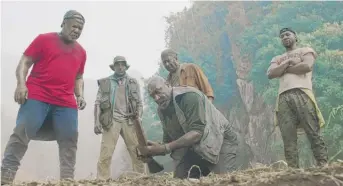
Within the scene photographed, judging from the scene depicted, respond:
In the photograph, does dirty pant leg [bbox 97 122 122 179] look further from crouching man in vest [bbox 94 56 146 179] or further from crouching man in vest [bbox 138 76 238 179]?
crouching man in vest [bbox 138 76 238 179]

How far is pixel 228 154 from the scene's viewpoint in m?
3.65

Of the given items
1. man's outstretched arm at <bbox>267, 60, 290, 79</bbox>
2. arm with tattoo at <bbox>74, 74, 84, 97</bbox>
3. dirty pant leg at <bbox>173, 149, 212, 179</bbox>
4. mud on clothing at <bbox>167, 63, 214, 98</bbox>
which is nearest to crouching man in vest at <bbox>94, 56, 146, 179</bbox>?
mud on clothing at <bbox>167, 63, 214, 98</bbox>

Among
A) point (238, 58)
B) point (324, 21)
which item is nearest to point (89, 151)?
point (238, 58)

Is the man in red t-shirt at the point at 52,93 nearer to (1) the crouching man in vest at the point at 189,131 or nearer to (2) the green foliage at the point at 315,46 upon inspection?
(1) the crouching man in vest at the point at 189,131

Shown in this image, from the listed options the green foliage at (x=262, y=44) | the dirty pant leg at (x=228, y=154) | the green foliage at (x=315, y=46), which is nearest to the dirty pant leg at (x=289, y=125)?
the dirty pant leg at (x=228, y=154)

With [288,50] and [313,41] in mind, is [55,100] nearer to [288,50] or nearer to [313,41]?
[288,50]

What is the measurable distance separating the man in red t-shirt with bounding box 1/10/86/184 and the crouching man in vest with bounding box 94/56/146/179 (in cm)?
122

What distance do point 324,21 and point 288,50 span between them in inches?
652

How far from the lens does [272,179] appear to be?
79.9 inches

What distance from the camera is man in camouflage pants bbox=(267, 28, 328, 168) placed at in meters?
3.92

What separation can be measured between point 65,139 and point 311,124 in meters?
2.15

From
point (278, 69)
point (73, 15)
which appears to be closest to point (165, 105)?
point (73, 15)

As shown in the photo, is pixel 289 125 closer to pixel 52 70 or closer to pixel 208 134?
pixel 208 134

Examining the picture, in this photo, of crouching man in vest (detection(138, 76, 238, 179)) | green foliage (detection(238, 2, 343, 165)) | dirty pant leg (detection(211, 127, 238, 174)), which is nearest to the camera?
crouching man in vest (detection(138, 76, 238, 179))
